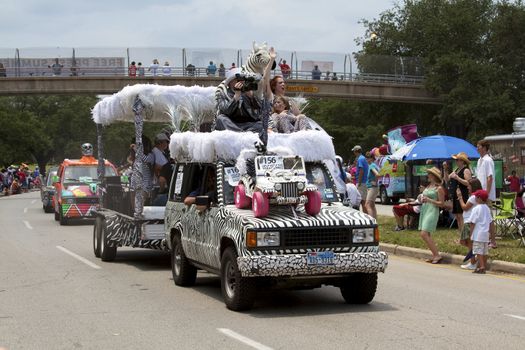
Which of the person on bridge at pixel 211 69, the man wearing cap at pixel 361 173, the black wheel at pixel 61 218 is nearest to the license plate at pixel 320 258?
the man wearing cap at pixel 361 173

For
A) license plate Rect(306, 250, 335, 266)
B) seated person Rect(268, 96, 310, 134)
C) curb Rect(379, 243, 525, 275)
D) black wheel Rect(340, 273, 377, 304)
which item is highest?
seated person Rect(268, 96, 310, 134)

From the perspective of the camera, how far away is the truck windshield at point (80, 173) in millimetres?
26969

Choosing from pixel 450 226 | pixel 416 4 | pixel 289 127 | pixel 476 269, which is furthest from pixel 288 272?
pixel 416 4

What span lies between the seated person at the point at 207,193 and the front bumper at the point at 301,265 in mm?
1572

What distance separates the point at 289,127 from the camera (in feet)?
39.3

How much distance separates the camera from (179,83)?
56.9 metres

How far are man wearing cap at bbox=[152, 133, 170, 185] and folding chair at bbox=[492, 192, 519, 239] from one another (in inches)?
266

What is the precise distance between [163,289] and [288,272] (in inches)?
126

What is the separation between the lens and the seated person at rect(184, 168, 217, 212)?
10906 mm

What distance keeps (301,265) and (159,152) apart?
676 centimetres

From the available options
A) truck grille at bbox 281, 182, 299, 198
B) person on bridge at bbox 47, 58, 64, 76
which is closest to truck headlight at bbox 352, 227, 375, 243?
truck grille at bbox 281, 182, 299, 198

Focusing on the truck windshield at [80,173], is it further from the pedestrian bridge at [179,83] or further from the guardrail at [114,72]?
the guardrail at [114,72]

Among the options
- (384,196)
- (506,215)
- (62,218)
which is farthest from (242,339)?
(384,196)

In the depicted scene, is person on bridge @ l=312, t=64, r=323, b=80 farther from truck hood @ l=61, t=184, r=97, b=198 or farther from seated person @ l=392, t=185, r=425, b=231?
seated person @ l=392, t=185, r=425, b=231
